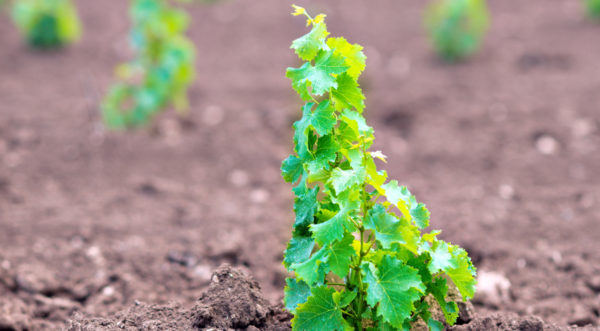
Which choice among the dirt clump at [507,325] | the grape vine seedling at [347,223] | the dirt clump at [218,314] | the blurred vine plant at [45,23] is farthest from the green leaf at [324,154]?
the blurred vine plant at [45,23]

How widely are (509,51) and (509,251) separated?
3.30m

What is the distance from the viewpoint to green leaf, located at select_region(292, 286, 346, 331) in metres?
1.91

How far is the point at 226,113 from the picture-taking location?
5281 mm

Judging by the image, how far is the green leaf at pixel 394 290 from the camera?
1787 millimetres

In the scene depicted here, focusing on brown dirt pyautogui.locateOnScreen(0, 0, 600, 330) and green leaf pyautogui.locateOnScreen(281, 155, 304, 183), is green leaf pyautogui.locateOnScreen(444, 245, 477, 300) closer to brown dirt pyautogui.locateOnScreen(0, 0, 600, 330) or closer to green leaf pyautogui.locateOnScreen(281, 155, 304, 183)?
green leaf pyautogui.locateOnScreen(281, 155, 304, 183)

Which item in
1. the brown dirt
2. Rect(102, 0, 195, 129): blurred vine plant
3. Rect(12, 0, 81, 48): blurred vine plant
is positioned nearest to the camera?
the brown dirt

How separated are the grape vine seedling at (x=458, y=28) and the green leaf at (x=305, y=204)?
4320 millimetres

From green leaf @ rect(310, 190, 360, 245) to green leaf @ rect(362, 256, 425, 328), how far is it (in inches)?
6.5

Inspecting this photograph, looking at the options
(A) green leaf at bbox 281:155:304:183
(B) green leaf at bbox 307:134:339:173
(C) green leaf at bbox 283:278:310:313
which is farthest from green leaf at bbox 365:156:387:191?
(C) green leaf at bbox 283:278:310:313

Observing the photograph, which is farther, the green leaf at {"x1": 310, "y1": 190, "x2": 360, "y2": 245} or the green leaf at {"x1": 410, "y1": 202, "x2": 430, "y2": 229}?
the green leaf at {"x1": 410, "y1": 202, "x2": 430, "y2": 229}

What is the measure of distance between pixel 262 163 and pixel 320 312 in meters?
2.74

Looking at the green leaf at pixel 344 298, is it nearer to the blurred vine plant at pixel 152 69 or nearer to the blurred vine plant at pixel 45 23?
the blurred vine plant at pixel 152 69

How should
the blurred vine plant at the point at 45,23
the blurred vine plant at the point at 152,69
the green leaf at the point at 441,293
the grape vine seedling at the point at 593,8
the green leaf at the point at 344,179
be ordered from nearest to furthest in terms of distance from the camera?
the green leaf at the point at 344,179, the green leaf at the point at 441,293, the blurred vine plant at the point at 152,69, the grape vine seedling at the point at 593,8, the blurred vine plant at the point at 45,23

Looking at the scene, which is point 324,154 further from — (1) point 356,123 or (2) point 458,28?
(2) point 458,28
